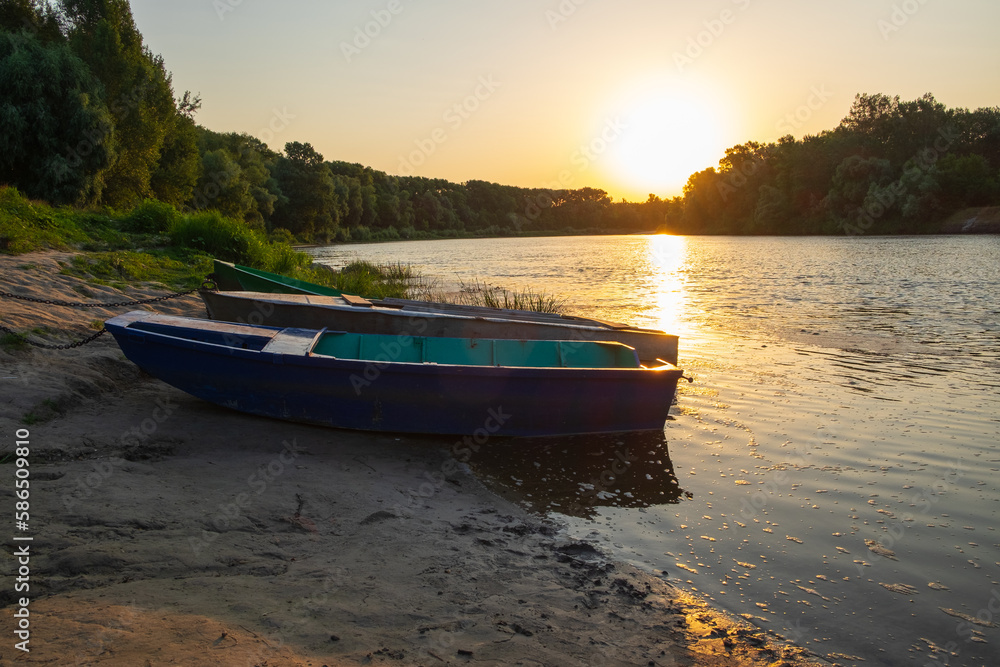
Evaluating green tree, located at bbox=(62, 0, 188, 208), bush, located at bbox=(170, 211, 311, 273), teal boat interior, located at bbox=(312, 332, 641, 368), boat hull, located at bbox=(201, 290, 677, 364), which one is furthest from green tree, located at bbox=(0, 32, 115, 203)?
teal boat interior, located at bbox=(312, 332, 641, 368)

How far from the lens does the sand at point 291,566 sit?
2842mm

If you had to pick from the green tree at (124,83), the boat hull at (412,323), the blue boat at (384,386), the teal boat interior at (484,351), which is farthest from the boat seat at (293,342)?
the green tree at (124,83)

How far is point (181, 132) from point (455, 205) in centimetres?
8220

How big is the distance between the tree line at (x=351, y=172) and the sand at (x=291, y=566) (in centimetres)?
2386

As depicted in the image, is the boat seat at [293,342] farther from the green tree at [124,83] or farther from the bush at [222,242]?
the green tree at [124,83]

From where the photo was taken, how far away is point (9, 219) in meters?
12.0

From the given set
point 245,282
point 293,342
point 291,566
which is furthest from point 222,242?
point 291,566

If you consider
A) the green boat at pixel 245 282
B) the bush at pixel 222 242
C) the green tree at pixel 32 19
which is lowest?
the green boat at pixel 245 282

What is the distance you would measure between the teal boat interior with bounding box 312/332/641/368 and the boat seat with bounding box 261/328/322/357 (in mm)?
420

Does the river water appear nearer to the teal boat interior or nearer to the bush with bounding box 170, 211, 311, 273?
the teal boat interior

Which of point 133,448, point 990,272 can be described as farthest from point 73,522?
point 990,272

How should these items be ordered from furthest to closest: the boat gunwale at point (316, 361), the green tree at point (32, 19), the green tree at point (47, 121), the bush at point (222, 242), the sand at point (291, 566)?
the green tree at point (32, 19)
the green tree at point (47, 121)
the bush at point (222, 242)
the boat gunwale at point (316, 361)
the sand at point (291, 566)

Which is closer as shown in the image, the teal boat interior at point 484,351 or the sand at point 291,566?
the sand at point 291,566

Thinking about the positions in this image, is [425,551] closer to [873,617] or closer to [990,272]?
[873,617]
